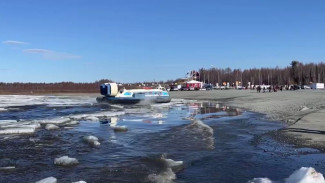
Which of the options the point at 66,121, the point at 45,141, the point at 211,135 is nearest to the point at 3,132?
the point at 45,141

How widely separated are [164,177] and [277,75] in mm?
154373

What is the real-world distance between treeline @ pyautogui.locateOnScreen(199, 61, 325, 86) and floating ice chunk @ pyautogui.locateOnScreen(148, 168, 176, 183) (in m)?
138

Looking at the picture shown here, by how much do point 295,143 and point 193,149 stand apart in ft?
12.2

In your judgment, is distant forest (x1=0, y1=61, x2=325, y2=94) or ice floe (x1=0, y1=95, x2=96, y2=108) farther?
distant forest (x1=0, y1=61, x2=325, y2=94)

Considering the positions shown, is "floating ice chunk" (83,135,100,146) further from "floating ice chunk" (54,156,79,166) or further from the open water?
"floating ice chunk" (54,156,79,166)

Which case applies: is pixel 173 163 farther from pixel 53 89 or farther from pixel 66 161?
pixel 53 89

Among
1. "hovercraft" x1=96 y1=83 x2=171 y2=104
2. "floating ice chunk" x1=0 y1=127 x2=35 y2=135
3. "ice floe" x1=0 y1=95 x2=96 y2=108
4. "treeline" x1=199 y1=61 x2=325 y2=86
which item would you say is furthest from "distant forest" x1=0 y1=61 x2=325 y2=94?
"floating ice chunk" x1=0 y1=127 x2=35 y2=135

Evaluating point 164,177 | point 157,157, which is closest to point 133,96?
point 157,157

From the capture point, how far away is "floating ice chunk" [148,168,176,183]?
8555 mm

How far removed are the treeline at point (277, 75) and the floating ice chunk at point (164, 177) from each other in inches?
5428

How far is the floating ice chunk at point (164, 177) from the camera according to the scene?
855 centimetres

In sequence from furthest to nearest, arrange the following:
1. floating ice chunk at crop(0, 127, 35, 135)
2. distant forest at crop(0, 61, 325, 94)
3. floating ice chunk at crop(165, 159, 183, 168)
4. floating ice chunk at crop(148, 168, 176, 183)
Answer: distant forest at crop(0, 61, 325, 94)
floating ice chunk at crop(0, 127, 35, 135)
floating ice chunk at crop(165, 159, 183, 168)
floating ice chunk at crop(148, 168, 176, 183)

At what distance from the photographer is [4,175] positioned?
30.5 ft

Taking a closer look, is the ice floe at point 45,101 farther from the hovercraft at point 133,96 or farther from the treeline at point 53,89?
the treeline at point 53,89
